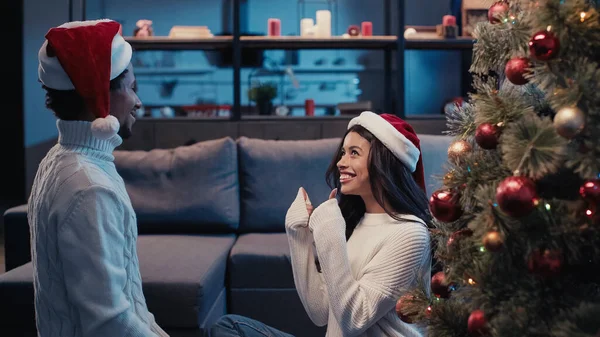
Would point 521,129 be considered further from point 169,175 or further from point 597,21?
point 169,175

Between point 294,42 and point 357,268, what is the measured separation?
271 cm

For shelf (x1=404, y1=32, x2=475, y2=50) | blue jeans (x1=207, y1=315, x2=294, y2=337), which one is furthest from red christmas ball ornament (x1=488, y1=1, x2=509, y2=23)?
shelf (x1=404, y1=32, x2=475, y2=50)

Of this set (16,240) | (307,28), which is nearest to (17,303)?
(16,240)

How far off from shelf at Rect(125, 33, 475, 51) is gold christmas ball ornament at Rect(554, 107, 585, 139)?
11.6 feet

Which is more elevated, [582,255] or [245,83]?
[245,83]

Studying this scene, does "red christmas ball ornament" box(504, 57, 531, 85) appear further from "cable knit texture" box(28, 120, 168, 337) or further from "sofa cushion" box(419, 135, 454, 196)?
"sofa cushion" box(419, 135, 454, 196)

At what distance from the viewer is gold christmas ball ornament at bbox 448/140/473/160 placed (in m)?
1.14

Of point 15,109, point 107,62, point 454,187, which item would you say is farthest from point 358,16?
point 454,187

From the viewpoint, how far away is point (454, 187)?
42.9 inches

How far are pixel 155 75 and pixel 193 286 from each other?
386 cm

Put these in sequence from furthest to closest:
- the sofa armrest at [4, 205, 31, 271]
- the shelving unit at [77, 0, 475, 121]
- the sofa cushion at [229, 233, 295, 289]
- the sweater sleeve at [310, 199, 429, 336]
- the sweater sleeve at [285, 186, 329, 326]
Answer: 1. the shelving unit at [77, 0, 475, 121]
2. the sofa armrest at [4, 205, 31, 271]
3. the sofa cushion at [229, 233, 295, 289]
4. the sweater sleeve at [285, 186, 329, 326]
5. the sweater sleeve at [310, 199, 429, 336]

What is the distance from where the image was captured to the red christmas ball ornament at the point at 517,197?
881 mm

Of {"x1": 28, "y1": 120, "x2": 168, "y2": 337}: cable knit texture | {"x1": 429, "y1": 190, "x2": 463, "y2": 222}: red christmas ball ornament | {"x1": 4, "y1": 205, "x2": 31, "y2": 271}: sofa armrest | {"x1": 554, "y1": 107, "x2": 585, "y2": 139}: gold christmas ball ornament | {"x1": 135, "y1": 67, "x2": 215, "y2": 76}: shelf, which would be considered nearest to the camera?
{"x1": 554, "y1": 107, "x2": 585, "y2": 139}: gold christmas ball ornament

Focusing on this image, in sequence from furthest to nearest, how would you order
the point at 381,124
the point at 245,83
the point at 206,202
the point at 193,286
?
the point at 245,83, the point at 206,202, the point at 193,286, the point at 381,124
